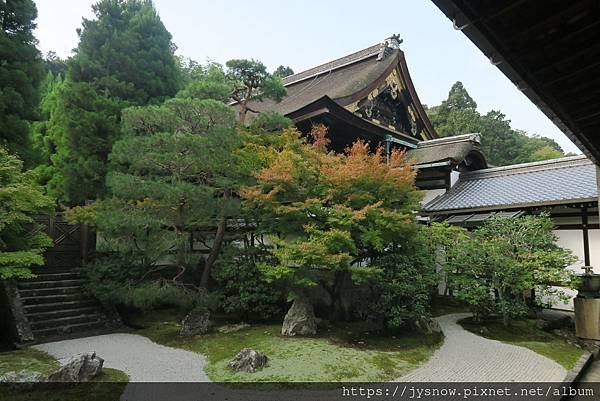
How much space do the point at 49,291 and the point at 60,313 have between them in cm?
89

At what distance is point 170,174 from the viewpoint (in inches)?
339

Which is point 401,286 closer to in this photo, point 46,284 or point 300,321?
point 300,321

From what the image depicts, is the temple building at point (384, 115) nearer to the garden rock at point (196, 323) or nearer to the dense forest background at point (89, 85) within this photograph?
the dense forest background at point (89, 85)

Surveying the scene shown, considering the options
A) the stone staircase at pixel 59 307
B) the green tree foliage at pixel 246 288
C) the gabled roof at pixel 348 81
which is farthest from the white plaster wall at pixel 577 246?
the stone staircase at pixel 59 307

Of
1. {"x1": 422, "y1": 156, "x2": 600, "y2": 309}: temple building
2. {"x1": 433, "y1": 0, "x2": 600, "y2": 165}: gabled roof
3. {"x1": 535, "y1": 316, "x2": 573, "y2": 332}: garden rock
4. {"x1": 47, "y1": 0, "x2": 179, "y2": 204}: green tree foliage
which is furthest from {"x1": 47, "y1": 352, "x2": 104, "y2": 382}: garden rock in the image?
{"x1": 422, "y1": 156, "x2": 600, "y2": 309}: temple building

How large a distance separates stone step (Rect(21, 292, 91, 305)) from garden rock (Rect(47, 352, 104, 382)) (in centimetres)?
437

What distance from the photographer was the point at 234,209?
8.26 meters

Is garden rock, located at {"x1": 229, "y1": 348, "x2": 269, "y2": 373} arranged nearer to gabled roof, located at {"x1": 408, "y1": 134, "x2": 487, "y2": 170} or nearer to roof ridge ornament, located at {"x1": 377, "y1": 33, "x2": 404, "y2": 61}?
gabled roof, located at {"x1": 408, "y1": 134, "x2": 487, "y2": 170}

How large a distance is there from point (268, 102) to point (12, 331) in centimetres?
1443

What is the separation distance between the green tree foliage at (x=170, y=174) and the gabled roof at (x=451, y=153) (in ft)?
25.1

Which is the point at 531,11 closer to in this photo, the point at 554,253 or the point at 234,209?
the point at 234,209

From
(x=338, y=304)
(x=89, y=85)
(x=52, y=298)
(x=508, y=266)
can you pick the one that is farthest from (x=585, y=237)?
(x=89, y=85)

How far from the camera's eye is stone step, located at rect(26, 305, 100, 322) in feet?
27.7

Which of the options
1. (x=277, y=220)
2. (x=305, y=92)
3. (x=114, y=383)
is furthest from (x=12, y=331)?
(x=305, y=92)
